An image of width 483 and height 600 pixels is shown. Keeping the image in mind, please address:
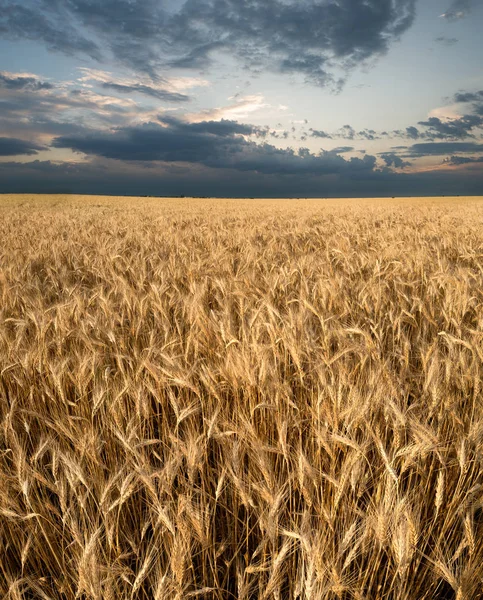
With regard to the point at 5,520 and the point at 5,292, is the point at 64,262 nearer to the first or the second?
the point at 5,292

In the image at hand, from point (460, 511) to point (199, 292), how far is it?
1.70 meters

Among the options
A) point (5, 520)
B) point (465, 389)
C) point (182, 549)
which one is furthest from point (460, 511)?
point (5, 520)

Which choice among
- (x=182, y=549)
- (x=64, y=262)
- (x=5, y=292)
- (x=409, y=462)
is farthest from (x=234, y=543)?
(x=64, y=262)

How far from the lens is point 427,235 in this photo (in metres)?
6.24

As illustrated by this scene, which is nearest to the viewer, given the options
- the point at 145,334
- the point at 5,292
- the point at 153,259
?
the point at 145,334

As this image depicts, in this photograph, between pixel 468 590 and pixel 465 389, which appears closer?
pixel 468 590

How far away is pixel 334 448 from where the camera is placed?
110cm

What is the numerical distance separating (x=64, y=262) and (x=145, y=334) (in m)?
2.69

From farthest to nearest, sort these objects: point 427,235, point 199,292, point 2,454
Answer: point 427,235, point 199,292, point 2,454

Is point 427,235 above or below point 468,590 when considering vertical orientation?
above

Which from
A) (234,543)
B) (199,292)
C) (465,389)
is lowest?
(234,543)

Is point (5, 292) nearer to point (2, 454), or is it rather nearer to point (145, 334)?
point (145, 334)

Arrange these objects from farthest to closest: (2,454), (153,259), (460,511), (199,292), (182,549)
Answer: (153,259) → (199,292) → (2,454) → (460,511) → (182,549)

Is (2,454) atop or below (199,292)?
below
